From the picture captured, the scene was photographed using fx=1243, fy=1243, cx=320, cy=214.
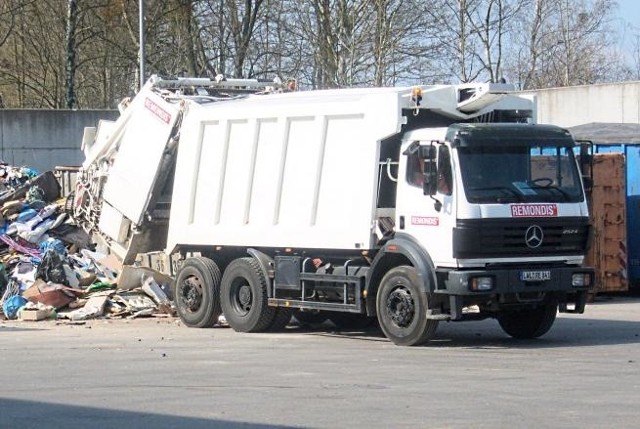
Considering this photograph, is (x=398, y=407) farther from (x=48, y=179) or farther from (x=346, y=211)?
(x=48, y=179)

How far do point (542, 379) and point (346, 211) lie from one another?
410 centimetres

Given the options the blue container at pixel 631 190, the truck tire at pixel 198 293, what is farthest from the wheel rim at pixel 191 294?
the blue container at pixel 631 190

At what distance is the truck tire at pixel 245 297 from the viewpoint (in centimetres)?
1627

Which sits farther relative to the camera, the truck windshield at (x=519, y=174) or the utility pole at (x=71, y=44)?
the utility pole at (x=71, y=44)

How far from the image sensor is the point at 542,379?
38.5ft

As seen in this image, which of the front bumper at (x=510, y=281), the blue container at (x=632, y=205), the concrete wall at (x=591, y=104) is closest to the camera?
the front bumper at (x=510, y=281)

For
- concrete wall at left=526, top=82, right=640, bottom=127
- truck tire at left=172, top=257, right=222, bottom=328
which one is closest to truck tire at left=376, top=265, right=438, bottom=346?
truck tire at left=172, top=257, right=222, bottom=328

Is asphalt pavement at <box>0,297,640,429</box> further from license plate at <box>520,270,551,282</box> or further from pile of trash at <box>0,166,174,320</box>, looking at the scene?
pile of trash at <box>0,166,174,320</box>

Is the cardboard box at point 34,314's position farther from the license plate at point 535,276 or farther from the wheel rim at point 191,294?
the license plate at point 535,276

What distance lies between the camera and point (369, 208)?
581 inches

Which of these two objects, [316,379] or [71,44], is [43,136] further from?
[316,379]

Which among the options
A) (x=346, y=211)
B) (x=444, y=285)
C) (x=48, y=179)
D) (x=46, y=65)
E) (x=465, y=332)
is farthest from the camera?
(x=46, y=65)

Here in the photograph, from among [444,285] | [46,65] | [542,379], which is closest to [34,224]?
[444,285]

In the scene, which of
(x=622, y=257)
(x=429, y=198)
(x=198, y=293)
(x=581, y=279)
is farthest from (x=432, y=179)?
(x=622, y=257)
